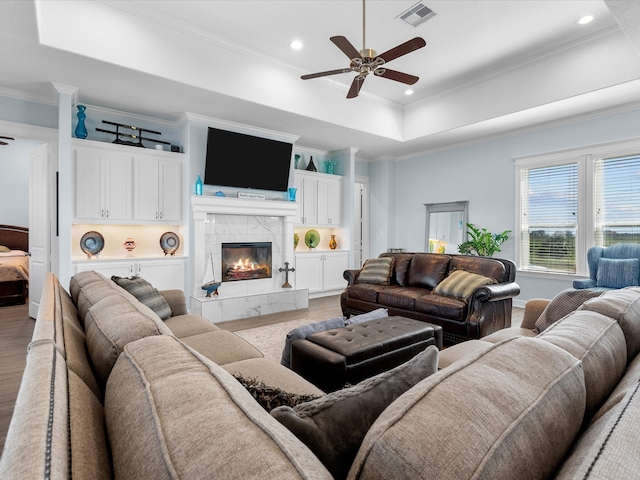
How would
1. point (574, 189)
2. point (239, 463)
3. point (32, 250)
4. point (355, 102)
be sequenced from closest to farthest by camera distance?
point (239, 463)
point (32, 250)
point (574, 189)
point (355, 102)

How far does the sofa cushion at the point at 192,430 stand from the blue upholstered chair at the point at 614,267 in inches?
201

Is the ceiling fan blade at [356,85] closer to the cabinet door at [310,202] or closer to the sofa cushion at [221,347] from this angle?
the sofa cushion at [221,347]

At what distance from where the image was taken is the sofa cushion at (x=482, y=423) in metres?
0.49

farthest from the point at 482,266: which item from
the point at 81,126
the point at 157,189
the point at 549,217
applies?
the point at 81,126

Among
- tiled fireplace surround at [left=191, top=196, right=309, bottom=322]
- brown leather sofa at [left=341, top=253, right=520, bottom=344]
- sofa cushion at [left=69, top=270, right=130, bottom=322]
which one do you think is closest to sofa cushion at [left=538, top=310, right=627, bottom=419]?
sofa cushion at [left=69, top=270, right=130, bottom=322]

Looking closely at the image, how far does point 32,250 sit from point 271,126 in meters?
3.83

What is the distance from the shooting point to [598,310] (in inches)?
49.6

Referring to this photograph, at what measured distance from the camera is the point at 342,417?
732 millimetres

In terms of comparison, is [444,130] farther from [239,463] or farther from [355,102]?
[239,463]

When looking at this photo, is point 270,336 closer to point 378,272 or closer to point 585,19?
point 378,272

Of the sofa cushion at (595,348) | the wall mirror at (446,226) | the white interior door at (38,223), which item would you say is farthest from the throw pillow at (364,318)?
the wall mirror at (446,226)

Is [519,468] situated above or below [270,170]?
below

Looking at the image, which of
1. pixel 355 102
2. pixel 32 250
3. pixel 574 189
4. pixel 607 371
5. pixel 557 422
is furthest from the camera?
pixel 355 102

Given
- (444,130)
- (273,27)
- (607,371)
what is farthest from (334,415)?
(444,130)
